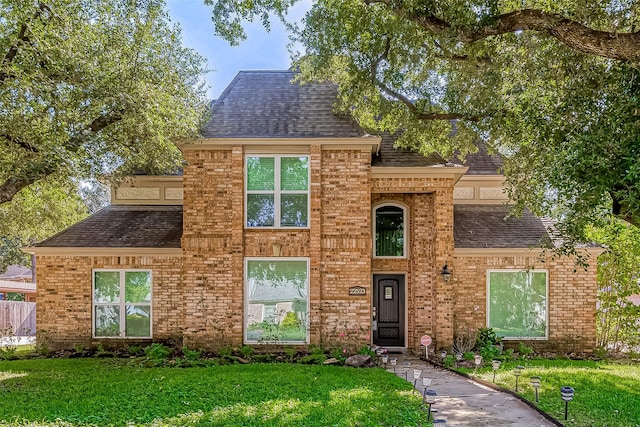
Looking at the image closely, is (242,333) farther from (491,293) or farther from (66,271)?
(491,293)

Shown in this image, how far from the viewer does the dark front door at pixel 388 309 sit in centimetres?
1262

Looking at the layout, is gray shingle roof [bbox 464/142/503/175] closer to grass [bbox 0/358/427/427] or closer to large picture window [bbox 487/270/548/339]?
large picture window [bbox 487/270/548/339]

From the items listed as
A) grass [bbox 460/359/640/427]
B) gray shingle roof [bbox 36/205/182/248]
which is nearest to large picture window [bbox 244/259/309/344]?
gray shingle roof [bbox 36/205/182/248]

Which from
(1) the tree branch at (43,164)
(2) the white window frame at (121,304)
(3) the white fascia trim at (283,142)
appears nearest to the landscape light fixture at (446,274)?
(3) the white fascia trim at (283,142)

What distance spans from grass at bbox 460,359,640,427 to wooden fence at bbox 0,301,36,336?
18016 mm

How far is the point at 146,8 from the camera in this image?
877 centimetres

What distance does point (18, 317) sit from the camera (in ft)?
62.0

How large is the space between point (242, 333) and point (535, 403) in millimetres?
6525

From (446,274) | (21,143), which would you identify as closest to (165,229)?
(21,143)

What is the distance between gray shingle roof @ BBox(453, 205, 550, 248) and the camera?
1216 centimetres

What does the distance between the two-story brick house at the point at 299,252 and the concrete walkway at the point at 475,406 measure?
8.81ft

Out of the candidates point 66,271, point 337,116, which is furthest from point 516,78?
point 66,271

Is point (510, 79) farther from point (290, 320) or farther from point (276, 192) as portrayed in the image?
point (290, 320)

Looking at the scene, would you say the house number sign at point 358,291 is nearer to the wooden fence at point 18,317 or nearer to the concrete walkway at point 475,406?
the concrete walkway at point 475,406
